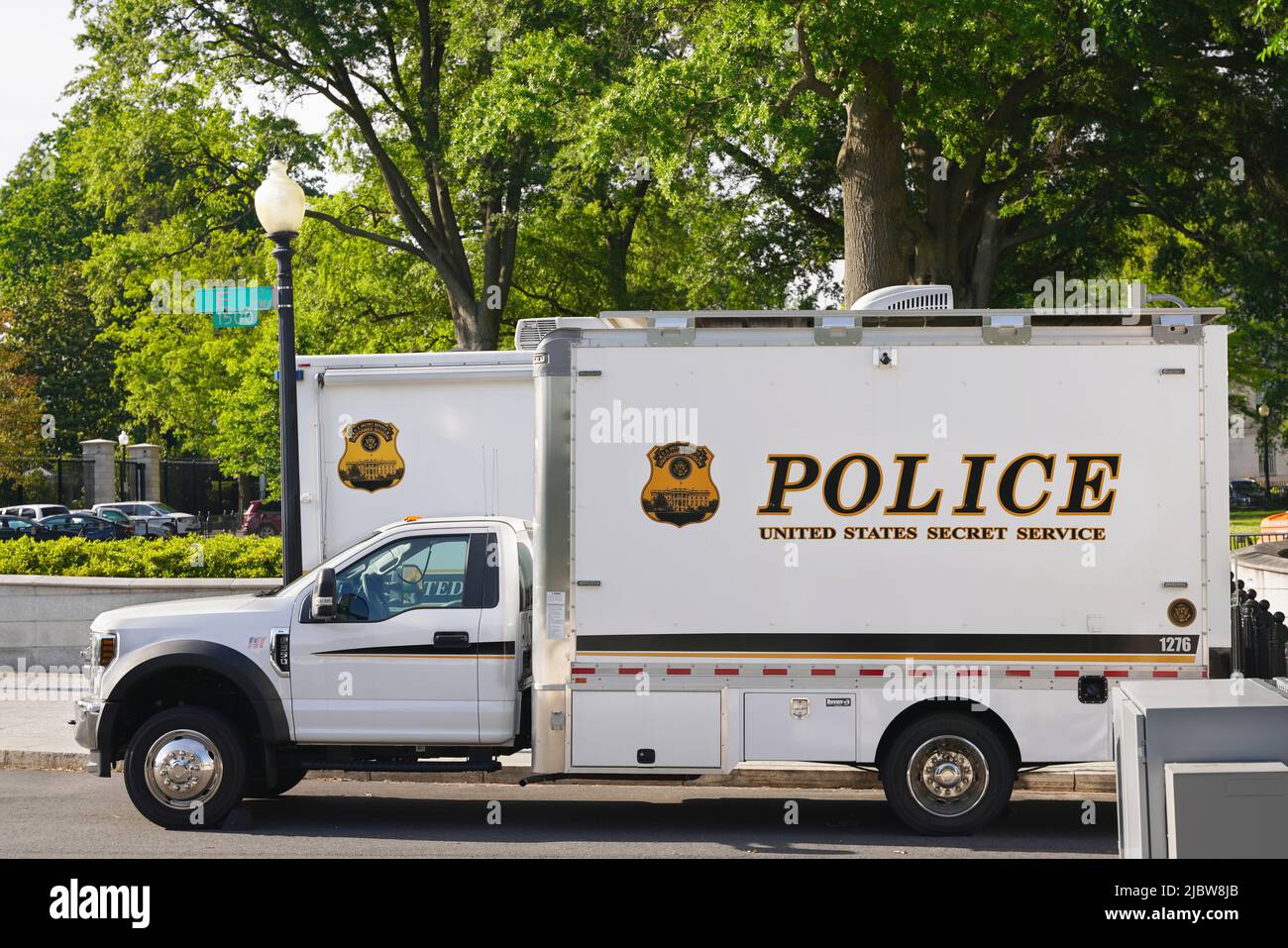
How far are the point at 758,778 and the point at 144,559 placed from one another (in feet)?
29.4

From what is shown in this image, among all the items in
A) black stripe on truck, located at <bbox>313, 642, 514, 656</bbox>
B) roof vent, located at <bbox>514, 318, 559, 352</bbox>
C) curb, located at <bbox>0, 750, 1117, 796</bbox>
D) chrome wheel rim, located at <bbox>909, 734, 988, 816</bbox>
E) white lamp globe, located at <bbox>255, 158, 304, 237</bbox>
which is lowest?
curb, located at <bbox>0, 750, 1117, 796</bbox>

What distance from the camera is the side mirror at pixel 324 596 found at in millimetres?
8766

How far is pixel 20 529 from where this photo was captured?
3966 centimetres

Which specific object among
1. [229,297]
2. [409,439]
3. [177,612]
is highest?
[229,297]

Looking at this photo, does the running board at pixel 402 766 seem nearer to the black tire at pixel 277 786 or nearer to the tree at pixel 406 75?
the black tire at pixel 277 786

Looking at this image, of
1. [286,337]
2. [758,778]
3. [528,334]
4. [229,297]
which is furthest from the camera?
[229,297]

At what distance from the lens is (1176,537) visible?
28.0ft

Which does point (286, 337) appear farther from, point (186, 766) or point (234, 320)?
point (234, 320)

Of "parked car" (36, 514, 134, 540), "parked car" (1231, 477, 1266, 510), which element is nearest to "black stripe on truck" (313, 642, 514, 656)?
"parked car" (36, 514, 134, 540)

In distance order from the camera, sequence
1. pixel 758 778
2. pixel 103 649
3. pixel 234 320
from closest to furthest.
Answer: pixel 103 649
pixel 758 778
pixel 234 320

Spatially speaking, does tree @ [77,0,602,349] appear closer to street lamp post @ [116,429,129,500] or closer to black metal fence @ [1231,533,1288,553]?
black metal fence @ [1231,533,1288,553]

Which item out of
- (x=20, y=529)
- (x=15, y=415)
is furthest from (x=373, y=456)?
(x=15, y=415)

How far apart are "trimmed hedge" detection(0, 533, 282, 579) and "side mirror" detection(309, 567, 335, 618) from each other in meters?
7.48

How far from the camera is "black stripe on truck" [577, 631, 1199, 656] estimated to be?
8492 mm
